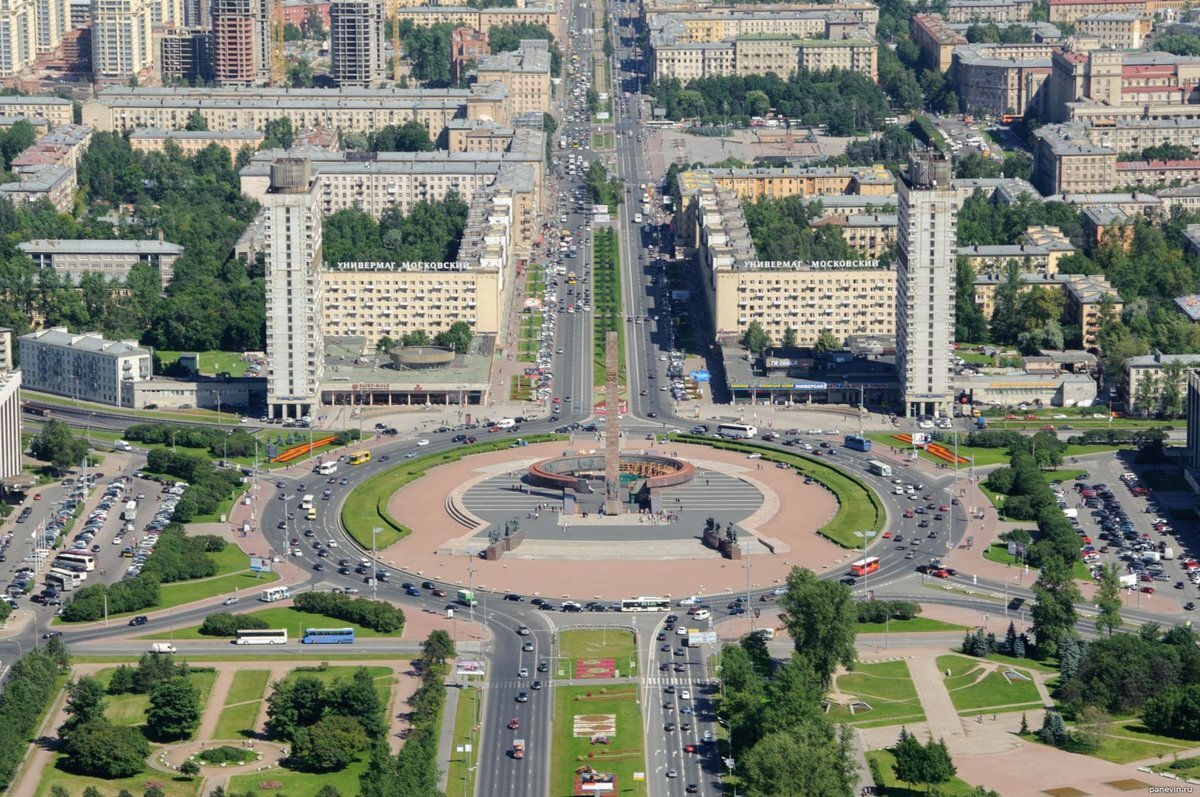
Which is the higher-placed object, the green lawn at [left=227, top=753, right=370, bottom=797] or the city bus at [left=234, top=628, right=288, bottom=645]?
the city bus at [left=234, top=628, right=288, bottom=645]

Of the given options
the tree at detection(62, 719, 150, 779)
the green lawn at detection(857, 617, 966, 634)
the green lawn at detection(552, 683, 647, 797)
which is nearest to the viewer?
the tree at detection(62, 719, 150, 779)

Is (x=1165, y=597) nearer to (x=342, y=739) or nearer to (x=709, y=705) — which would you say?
(x=709, y=705)

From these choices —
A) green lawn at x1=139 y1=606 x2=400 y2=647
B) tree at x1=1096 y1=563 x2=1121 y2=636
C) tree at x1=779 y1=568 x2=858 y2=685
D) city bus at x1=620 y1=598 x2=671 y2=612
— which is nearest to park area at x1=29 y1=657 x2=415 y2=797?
green lawn at x1=139 y1=606 x2=400 y2=647

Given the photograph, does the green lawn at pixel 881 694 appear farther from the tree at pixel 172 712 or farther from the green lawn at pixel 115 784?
the green lawn at pixel 115 784

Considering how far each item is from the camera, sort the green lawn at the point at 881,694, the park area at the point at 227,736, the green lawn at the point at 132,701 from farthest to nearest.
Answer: the green lawn at the point at 881,694 → the green lawn at the point at 132,701 → the park area at the point at 227,736

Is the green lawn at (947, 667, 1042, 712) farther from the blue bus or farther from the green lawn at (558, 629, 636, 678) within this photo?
the blue bus

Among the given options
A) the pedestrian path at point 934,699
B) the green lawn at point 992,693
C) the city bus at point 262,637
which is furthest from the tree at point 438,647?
the green lawn at point 992,693
